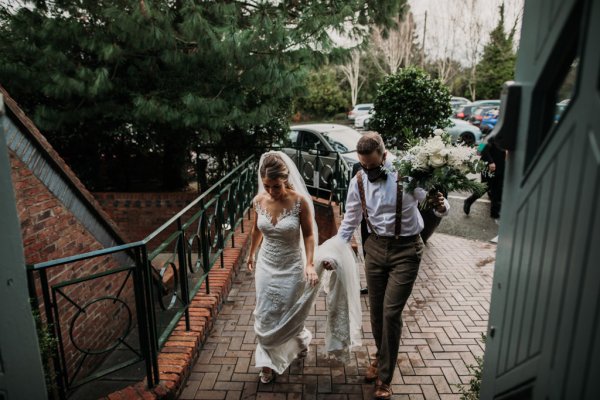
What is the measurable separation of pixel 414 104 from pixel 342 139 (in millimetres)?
2757

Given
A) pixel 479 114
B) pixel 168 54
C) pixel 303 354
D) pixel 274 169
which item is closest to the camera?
pixel 274 169

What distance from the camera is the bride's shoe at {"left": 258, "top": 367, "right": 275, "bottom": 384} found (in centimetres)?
328

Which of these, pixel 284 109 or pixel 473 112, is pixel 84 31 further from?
pixel 473 112

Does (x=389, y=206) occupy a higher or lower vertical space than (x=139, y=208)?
higher

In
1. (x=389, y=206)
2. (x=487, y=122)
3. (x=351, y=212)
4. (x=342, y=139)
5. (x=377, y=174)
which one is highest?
(x=377, y=174)

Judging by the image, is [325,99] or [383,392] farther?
[325,99]

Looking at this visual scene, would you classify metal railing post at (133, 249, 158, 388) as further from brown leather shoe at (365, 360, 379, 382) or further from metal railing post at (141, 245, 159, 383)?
brown leather shoe at (365, 360, 379, 382)

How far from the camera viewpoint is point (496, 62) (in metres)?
29.0

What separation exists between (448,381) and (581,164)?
9.25 ft

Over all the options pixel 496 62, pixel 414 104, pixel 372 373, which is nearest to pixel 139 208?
pixel 414 104

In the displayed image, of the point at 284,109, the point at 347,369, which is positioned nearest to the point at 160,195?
the point at 284,109

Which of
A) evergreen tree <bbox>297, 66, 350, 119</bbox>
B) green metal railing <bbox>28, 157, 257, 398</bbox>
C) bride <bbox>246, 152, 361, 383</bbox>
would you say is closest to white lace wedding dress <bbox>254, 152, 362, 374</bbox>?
bride <bbox>246, 152, 361, 383</bbox>

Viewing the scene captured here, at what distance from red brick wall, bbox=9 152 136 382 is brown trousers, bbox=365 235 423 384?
252 cm

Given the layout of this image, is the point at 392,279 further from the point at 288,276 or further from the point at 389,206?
the point at 288,276
